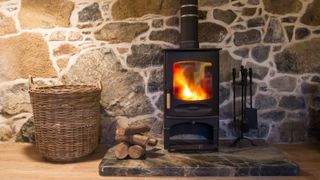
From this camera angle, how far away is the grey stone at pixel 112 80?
292 cm

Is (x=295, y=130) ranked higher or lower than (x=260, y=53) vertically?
lower

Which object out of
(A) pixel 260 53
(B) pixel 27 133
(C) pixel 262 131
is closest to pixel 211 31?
(A) pixel 260 53

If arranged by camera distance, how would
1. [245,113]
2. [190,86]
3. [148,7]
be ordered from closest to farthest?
[190,86] → [245,113] → [148,7]

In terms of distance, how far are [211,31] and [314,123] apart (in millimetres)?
1312

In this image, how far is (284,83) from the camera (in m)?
2.93

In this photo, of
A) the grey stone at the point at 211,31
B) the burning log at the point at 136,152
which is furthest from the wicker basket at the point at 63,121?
the grey stone at the point at 211,31

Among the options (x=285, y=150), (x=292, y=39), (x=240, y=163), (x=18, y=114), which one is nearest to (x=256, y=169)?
(x=240, y=163)

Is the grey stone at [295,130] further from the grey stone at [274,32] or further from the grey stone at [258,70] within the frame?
the grey stone at [274,32]

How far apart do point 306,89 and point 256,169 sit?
120cm

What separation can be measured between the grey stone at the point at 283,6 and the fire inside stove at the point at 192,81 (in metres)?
0.91

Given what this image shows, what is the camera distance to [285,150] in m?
2.71

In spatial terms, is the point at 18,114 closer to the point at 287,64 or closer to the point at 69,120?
the point at 69,120

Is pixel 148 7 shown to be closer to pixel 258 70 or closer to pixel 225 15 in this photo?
pixel 225 15

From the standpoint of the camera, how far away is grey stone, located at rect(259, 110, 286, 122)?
2951 millimetres
